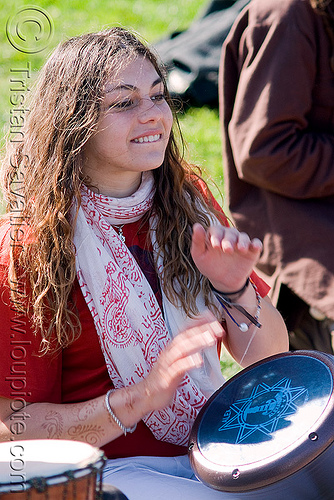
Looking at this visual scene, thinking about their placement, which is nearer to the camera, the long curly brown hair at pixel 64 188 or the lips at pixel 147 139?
the long curly brown hair at pixel 64 188

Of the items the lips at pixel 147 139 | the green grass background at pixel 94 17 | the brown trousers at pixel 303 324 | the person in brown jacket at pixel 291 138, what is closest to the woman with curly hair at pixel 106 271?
the lips at pixel 147 139

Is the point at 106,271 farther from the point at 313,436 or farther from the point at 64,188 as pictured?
the point at 313,436

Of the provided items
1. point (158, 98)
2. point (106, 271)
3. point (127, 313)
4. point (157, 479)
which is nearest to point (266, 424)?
point (157, 479)

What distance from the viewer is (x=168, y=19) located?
726cm

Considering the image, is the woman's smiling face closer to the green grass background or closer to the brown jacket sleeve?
the brown jacket sleeve

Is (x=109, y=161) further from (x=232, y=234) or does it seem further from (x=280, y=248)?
(x=280, y=248)

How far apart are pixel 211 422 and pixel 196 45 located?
4.15m

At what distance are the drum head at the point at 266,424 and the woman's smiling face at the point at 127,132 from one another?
2.24 feet

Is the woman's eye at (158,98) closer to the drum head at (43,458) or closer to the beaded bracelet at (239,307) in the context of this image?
the beaded bracelet at (239,307)

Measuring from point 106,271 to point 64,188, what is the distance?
0.27 m

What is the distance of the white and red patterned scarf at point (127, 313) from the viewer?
6.57 ft

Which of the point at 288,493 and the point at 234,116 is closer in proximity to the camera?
the point at 288,493

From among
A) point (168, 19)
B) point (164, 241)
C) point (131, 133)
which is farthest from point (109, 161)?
point (168, 19)

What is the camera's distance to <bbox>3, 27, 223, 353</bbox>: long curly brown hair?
197 cm
